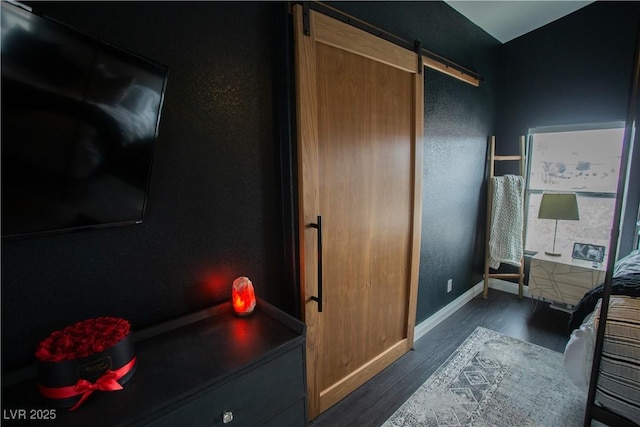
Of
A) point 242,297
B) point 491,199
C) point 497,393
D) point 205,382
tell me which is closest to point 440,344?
point 497,393

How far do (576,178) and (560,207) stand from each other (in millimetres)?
552

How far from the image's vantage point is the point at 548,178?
321 centimetres

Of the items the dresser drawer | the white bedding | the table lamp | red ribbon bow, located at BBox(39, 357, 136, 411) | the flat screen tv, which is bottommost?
the white bedding

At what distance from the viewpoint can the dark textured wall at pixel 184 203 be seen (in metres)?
0.95

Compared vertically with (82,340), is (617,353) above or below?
below

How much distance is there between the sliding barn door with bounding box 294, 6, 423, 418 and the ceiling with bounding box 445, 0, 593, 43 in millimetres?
1092

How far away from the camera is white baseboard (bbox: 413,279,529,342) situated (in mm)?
2585

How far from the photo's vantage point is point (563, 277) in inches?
108

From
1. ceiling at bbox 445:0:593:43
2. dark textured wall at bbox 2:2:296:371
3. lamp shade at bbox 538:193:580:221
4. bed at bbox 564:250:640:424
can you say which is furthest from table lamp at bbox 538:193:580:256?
dark textured wall at bbox 2:2:296:371

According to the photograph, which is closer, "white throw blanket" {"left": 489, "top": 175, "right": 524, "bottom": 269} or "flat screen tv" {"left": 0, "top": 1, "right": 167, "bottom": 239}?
"flat screen tv" {"left": 0, "top": 1, "right": 167, "bottom": 239}

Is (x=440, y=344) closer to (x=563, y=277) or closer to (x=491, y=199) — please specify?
(x=563, y=277)

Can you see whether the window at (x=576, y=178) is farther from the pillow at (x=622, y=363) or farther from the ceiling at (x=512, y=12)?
the pillow at (x=622, y=363)

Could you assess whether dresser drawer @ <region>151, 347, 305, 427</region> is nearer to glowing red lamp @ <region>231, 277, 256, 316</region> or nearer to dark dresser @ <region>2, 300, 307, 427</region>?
dark dresser @ <region>2, 300, 307, 427</region>

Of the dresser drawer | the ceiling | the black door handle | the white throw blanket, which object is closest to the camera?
the dresser drawer
